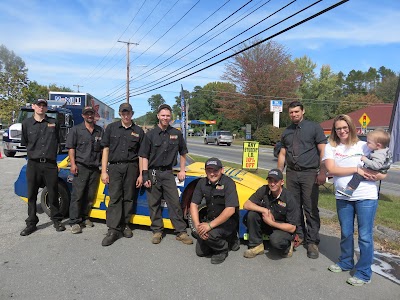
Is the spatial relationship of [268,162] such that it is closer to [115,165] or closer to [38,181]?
[115,165]

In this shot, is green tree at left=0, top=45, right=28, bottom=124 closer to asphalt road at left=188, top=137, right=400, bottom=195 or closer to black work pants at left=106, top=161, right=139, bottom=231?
asphalt road at left=188, top=137, right=400, bottom=195

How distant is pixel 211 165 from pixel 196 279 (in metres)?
1.30

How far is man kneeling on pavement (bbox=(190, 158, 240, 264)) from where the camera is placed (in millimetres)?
3912

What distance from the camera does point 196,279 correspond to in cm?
346

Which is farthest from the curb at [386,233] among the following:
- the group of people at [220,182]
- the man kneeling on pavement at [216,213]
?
the man kneeling on pavement at [216,213]

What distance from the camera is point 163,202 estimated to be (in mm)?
4770

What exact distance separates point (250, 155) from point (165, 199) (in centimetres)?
659

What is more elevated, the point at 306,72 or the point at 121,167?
the point at 306,72

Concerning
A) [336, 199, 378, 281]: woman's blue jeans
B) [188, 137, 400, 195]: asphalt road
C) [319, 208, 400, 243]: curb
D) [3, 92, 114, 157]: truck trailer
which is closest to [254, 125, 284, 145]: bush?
[188, 137, 400, 195]: asphalt road

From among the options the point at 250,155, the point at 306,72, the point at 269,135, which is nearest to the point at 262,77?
the point at 269,135

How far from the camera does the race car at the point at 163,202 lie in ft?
14.6

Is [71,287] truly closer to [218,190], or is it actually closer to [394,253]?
[218,190]

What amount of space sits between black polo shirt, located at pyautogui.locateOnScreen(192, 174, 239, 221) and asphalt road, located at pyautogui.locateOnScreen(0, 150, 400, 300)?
0.60 metres

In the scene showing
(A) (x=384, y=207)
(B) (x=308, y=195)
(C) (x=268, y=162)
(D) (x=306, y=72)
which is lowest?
(C) (x=268, y=162)
